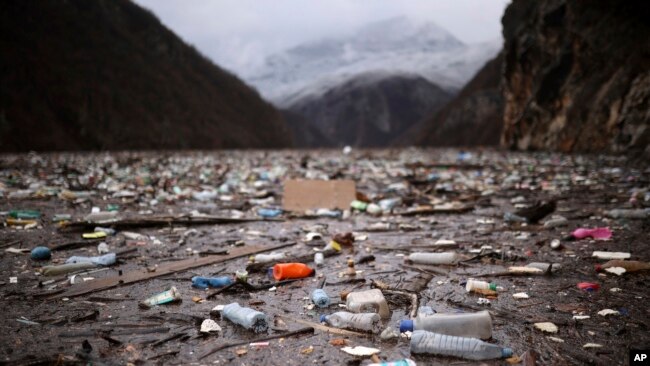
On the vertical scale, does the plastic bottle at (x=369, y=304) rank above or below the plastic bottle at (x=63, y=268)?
above

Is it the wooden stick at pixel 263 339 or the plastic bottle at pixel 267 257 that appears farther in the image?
the plastic bottle at pixel 267 257

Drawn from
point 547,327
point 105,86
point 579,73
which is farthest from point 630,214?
point 105,86

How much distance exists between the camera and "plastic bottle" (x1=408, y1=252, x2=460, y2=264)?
3367 mm

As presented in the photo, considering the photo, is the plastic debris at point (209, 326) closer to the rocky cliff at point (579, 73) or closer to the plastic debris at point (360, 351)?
the plastic debris at point (360, 351)

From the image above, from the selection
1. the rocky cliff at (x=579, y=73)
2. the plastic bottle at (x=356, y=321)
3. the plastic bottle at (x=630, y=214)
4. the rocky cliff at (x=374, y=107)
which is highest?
the rocky cliff at (x=374, y=107)

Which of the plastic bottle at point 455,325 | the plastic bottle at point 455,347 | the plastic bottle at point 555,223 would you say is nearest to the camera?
the plastic bottle at point 455,347

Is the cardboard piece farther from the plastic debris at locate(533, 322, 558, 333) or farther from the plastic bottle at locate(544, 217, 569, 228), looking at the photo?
the plastic debris at locate(533, 322, 558, 333)

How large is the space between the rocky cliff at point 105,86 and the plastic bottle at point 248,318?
26652mm

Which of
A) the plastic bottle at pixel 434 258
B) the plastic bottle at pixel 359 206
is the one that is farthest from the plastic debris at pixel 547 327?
the plastic bottle at pixel 359 206

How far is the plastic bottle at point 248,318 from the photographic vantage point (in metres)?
2.12

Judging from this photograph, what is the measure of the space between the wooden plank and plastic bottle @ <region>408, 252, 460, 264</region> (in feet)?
4.13

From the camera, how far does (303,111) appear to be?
131500mm

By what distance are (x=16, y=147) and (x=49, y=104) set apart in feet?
21.9

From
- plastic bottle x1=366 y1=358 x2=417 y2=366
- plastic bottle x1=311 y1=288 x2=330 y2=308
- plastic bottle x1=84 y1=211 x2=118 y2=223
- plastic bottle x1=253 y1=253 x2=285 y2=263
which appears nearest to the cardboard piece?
plastic bottle x1=84 y1=211 x2=118 y2=223
